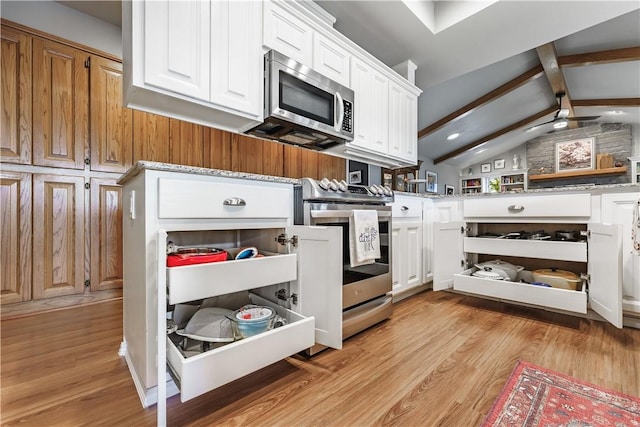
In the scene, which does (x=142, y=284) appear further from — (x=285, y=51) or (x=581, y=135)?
(x=581, y=135)

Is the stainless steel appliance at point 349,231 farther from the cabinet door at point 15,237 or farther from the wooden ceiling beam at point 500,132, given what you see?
the wooden ceiling beam at point 500,132

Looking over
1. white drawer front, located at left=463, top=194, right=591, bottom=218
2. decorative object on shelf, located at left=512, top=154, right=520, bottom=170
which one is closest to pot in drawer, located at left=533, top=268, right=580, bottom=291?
white drawer front, located at left=463, top=194, right=591, bottom=218

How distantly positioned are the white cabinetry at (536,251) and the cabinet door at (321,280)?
126cm

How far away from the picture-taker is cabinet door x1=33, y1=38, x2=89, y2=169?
199 cm

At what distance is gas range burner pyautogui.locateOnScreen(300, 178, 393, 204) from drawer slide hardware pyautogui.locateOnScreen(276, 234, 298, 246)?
22cm

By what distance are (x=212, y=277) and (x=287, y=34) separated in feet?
5.07

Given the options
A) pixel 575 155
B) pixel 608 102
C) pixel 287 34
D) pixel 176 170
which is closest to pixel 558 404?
pixel 176 170

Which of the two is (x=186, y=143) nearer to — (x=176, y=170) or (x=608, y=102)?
(x=176, y=170)

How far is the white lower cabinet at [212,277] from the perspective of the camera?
2.87ft

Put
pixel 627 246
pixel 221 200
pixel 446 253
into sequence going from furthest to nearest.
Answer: pixel 446 253 < pixel 627 246 < pixel 221 200

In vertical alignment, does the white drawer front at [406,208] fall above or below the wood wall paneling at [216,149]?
below

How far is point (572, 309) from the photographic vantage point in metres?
1.66

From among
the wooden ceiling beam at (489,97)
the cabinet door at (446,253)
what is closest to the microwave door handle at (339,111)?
the cabinet door at (446,253)

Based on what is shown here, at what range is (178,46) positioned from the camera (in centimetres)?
126
